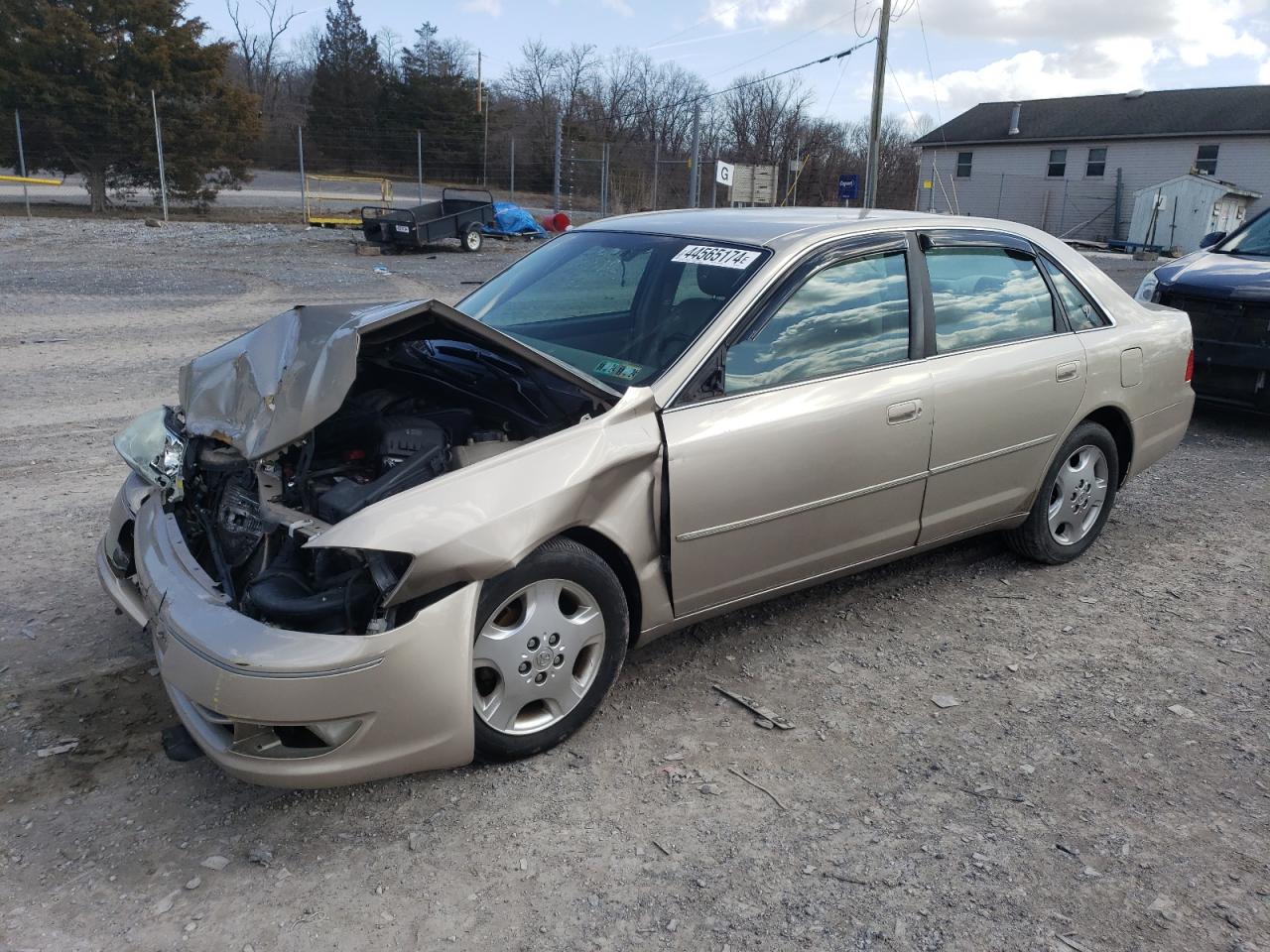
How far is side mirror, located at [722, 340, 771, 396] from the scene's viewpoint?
347 centimetres

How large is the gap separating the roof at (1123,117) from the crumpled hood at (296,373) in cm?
4586

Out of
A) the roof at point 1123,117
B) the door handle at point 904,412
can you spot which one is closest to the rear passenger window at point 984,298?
the door handle at point 904,412

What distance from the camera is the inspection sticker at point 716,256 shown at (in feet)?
12.3

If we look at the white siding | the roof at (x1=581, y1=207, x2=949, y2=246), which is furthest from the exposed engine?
the white siding

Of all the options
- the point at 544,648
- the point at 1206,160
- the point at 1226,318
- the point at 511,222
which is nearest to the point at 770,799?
the point at 544,648

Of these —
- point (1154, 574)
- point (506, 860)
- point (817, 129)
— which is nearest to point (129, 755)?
point (506, 860)

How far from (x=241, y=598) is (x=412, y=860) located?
92 cm

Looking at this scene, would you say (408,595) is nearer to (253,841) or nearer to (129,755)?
(253,841)

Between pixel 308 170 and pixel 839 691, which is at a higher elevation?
pixel 308 170

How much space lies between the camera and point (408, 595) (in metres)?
2.69

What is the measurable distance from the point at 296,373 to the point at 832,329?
6.42ft

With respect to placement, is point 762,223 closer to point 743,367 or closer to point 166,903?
point 743,367

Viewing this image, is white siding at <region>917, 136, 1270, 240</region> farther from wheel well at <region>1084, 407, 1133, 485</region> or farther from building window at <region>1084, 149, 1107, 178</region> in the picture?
wheel well at <region>1084, 407, 1133, 485</region>

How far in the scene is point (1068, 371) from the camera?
14.7 ft
